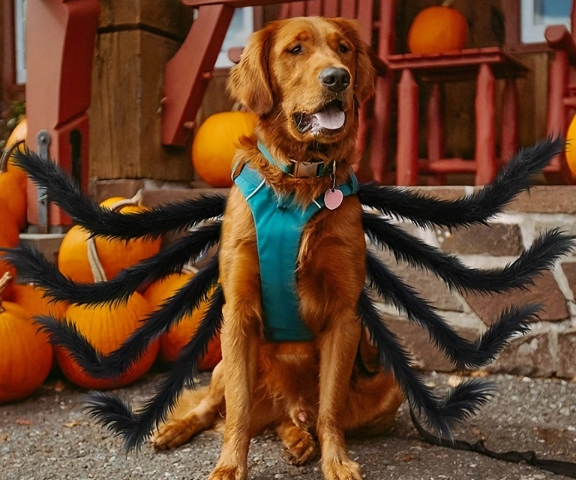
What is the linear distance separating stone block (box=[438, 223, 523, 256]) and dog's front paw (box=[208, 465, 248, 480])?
158cm

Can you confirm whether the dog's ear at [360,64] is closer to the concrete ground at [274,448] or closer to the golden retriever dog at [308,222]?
the golden retriever dog at [308,222]

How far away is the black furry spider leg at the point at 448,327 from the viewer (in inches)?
83.6

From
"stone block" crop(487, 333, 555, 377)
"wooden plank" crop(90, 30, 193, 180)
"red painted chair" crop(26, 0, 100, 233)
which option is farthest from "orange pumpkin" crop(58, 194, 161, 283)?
"stone block" crop(487, 333, 555, 377)

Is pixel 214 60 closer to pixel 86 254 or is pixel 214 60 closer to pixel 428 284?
pixel 86 254

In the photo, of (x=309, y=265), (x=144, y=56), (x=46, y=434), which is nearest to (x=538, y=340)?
(x=309, y=265)

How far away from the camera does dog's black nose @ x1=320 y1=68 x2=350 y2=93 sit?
176cm

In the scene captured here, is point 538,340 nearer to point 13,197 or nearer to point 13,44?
point 13,197

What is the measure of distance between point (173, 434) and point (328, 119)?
1.11 meters

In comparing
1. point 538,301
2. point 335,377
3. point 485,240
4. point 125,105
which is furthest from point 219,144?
point 335,377

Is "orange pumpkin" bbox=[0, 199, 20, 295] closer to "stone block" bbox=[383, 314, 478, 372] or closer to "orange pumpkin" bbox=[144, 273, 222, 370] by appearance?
"orange pumpkin" bbox=[144, 273, 222, 370]

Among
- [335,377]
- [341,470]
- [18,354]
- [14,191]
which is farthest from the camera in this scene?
[14,191]

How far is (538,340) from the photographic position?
9.66 ft

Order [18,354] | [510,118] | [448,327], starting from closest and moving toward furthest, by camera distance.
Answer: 1. [448,327]
2. [18,354]
3. [510,118]

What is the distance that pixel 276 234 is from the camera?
6.08 feet
